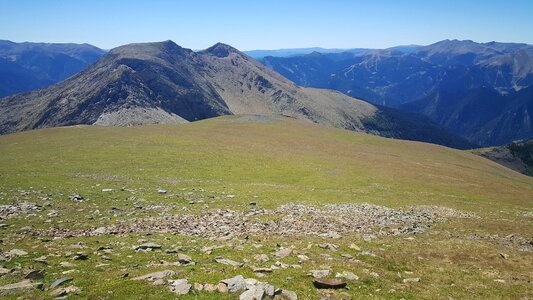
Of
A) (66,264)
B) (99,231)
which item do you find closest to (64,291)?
(66,264)

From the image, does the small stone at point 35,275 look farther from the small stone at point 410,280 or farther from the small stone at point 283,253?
the small stone at point 410,280

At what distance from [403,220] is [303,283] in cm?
2077

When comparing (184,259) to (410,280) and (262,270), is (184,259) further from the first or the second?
(410,280)

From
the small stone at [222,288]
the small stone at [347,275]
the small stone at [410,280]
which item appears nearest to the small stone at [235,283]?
the small stone at [222,288]

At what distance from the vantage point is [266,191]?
43.4 metres

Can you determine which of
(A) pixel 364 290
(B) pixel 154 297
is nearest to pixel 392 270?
(A) pixel 364 290

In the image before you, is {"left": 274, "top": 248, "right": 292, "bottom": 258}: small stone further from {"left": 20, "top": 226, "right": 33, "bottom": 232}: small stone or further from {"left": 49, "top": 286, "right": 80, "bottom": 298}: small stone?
{"left": 20, "top": 226, "right": 33, "bottom": 232}: small stone

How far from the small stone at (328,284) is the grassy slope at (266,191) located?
1.63 feet

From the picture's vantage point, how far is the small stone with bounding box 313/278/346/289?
1651 centimetres

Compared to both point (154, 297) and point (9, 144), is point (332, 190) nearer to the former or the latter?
point (154, 297)

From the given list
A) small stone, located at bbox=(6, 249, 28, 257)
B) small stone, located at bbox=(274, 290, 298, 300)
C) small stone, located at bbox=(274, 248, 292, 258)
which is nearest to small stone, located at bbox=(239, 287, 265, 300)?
small stone, located at bbox=(274, 290, 298, 300)

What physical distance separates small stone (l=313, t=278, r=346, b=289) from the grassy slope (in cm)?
50

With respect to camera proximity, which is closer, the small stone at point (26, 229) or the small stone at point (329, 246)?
the small stone at point (329, 246)

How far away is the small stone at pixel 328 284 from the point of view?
54.2 feet
